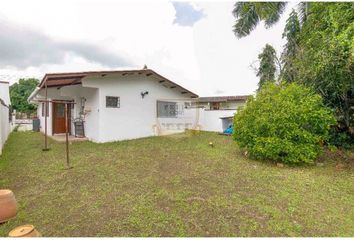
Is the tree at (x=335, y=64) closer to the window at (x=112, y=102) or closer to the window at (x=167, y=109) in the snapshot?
the window at (x=167, y=109)

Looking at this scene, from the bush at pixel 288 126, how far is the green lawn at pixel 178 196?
448 mm

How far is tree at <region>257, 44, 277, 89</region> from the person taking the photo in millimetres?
14800

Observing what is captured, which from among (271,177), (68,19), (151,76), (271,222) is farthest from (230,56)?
(271,222)

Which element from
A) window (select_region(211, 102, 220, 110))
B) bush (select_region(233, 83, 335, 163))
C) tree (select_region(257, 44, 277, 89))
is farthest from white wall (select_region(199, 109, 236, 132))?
bush (select_region(233, 83, 335, 163))

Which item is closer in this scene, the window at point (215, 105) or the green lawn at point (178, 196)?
the green lawn at point (178, 196)

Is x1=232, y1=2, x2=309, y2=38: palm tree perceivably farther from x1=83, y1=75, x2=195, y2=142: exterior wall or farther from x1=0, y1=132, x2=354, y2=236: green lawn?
→ x1=0, y1=132, x2=354, y2=236: green lawn

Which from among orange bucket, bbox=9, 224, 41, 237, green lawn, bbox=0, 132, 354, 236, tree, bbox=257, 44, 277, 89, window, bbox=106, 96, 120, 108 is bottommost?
green lawn, bbox=0, 132, 354, 236

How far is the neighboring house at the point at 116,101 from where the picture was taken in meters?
10.9

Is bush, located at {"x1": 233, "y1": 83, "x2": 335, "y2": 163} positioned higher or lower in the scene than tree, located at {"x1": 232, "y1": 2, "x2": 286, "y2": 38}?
lower

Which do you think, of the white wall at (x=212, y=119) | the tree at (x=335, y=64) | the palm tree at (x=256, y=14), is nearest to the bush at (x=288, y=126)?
the tree at (x=335, y=64)

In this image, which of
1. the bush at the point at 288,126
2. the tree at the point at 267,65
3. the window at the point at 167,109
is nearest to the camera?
the bush at the point at 288,126

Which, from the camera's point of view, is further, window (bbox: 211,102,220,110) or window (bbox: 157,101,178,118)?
window (bbox: 211,102,220,110)

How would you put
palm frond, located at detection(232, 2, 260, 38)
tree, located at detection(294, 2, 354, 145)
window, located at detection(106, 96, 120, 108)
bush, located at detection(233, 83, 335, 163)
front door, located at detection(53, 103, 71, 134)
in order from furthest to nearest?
1. front door, located at detection(53, 103, 71, 134)
2. palm frond, located at detection(232, 2, 260, 38)
3. window, located at detection(106, 96, 120, 108)
4. bush, located at detection(233, 83, 335, 163)
5. tree, located at detection(294, 2, 354, 145)

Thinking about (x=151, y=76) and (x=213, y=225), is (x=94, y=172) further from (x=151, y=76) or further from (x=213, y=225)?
(x=151, y=76)
